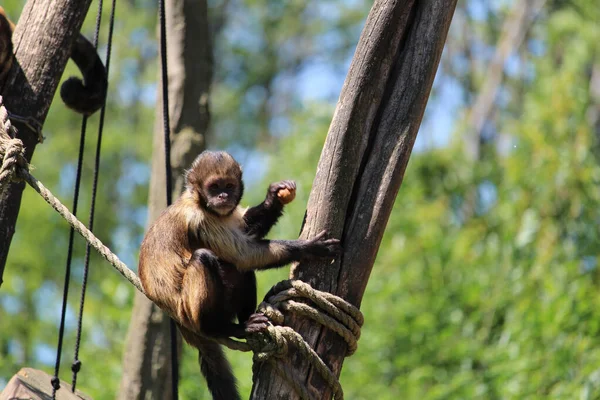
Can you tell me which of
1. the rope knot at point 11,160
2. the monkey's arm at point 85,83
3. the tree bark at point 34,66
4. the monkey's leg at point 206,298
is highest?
the monkey's arm at point 85,83

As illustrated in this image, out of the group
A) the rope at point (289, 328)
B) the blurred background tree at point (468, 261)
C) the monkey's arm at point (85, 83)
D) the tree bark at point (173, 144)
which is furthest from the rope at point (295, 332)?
the blurred background tree at point (468, 261)

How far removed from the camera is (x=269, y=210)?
15.6 feet

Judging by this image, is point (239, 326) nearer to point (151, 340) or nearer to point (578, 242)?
point (151, 340)

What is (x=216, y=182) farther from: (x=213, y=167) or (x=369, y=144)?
(x=369, y=144)

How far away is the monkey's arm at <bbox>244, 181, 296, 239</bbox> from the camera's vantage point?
4621 mm

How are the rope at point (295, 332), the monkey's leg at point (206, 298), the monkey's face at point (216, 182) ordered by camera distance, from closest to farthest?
the rope at point (295, 332) → the monkey's leg at point (206, 298) → the monkey's face at point (216, 182)

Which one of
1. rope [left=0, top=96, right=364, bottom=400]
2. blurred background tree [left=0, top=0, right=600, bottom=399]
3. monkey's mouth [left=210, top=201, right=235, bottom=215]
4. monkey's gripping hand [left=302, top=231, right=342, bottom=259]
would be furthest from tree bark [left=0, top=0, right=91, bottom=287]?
blurred background tree [left=0, top=0, right=600, bottom=399]

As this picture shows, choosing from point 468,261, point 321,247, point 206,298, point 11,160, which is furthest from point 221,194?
point 468,261

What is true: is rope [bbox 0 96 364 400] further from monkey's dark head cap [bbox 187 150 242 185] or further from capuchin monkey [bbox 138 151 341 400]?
monkey's dark head cap [bbox 187 150 242 185]

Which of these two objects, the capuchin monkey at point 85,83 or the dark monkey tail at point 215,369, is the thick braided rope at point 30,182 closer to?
the dark monkey tail at point 215,369

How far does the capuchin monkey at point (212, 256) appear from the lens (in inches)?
166

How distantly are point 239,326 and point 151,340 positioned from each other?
2613 mm

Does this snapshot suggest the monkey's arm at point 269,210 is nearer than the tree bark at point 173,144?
Yes

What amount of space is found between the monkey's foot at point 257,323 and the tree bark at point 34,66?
173 cm
